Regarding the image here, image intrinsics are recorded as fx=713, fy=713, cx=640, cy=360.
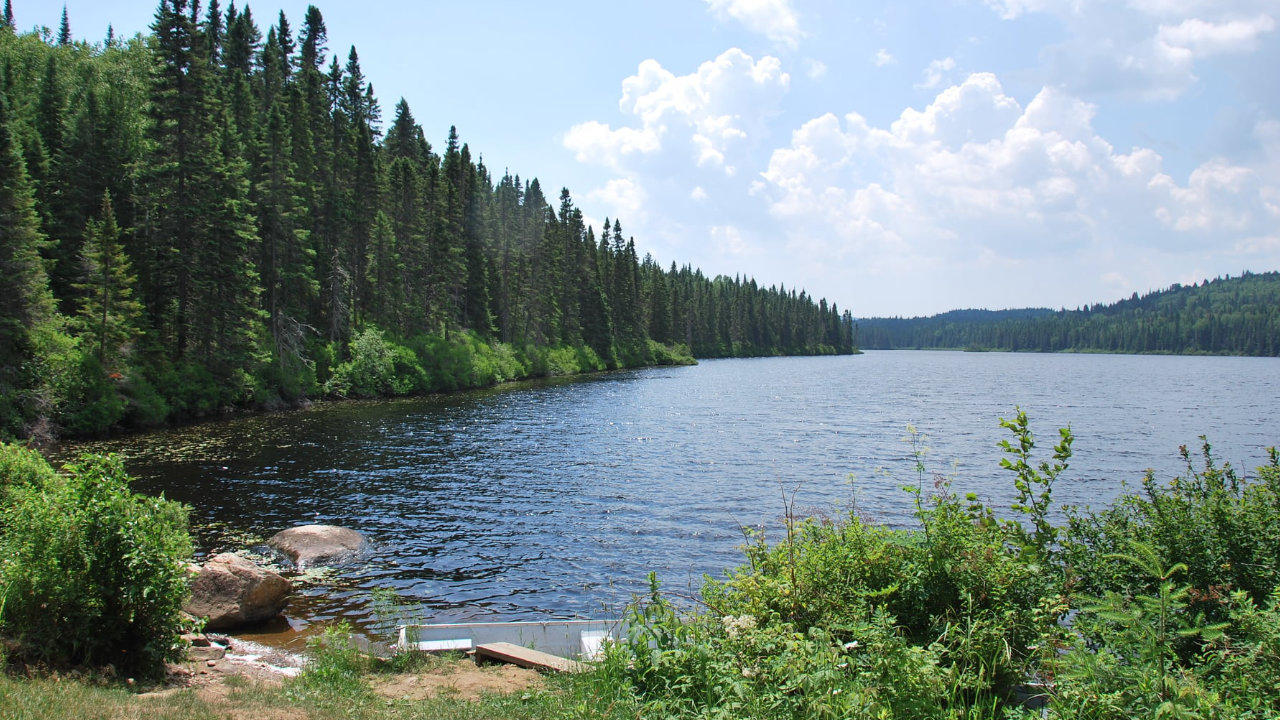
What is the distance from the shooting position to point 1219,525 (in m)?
6.99

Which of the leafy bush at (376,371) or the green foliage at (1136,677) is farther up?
the leafy bush at (376,371)

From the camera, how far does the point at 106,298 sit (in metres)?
32.3

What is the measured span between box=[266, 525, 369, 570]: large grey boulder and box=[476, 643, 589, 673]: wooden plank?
22.8ft

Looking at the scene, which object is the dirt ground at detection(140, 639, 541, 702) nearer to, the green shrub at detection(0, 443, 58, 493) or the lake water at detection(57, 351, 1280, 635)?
the lake water at detection(57, 351, 1280, 635)

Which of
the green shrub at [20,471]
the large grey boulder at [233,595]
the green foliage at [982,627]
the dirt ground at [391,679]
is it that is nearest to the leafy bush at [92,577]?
the dirt ground at [391,679]

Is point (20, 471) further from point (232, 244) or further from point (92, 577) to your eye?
point (232, 244)

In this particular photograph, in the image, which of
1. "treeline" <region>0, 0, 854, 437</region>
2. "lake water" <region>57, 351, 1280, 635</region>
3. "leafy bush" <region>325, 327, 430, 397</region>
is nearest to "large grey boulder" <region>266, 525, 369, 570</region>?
"lake water" <region>57, 351, 1280, 635</region>

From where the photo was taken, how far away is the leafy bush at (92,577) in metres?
7.64

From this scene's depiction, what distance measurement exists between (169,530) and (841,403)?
48135mm

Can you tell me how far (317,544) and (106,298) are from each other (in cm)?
2515

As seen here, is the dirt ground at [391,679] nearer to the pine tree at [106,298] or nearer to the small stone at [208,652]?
the small stone at [208,652]

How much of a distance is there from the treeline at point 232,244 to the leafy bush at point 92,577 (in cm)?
2345

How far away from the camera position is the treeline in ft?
101

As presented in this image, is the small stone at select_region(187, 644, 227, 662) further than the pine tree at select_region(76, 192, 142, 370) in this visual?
No
